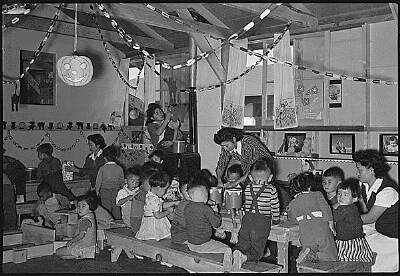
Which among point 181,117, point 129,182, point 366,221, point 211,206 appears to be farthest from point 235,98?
point 366,221

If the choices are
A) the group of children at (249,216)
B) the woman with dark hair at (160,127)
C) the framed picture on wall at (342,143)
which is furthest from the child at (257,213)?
the framed picture on wall at (342,143)

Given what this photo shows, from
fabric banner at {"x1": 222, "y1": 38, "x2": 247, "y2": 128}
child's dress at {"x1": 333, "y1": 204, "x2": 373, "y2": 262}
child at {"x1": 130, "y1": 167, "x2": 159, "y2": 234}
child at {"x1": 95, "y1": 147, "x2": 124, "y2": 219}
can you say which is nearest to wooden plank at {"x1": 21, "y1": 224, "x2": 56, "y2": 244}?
child at {"x1": 95, "y1": 147, "x2": 124, "y2": 219}

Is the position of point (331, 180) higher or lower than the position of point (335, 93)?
lower

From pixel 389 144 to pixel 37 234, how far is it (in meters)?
4.32

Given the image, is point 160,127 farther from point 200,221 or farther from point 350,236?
point 350,236

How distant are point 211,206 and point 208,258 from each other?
1.92ft

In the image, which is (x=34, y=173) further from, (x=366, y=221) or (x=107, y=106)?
(x=366, y=221)

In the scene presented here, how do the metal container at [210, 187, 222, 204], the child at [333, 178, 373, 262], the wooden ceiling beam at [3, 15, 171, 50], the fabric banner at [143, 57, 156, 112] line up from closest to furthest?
1. the child at [333, 178, 373, 262]
2. the metal container at [210, 187, 222, 204]
3. the wooden ceiling beam at [3, 15, 171, 50]
4. the fabric banner at [143, 57, 156, 112]

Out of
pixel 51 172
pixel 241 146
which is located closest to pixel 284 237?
pixel 241 146

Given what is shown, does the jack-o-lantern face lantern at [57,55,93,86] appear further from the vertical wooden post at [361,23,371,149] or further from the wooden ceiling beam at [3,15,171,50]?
the vertical wooden post at [361,23,371,149]

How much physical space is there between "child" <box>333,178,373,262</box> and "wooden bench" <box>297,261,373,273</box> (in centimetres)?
5

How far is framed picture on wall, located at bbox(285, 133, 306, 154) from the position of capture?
7.14m

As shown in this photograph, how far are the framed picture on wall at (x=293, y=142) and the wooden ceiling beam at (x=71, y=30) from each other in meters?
3.38

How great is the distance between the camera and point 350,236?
3639 millimetres
